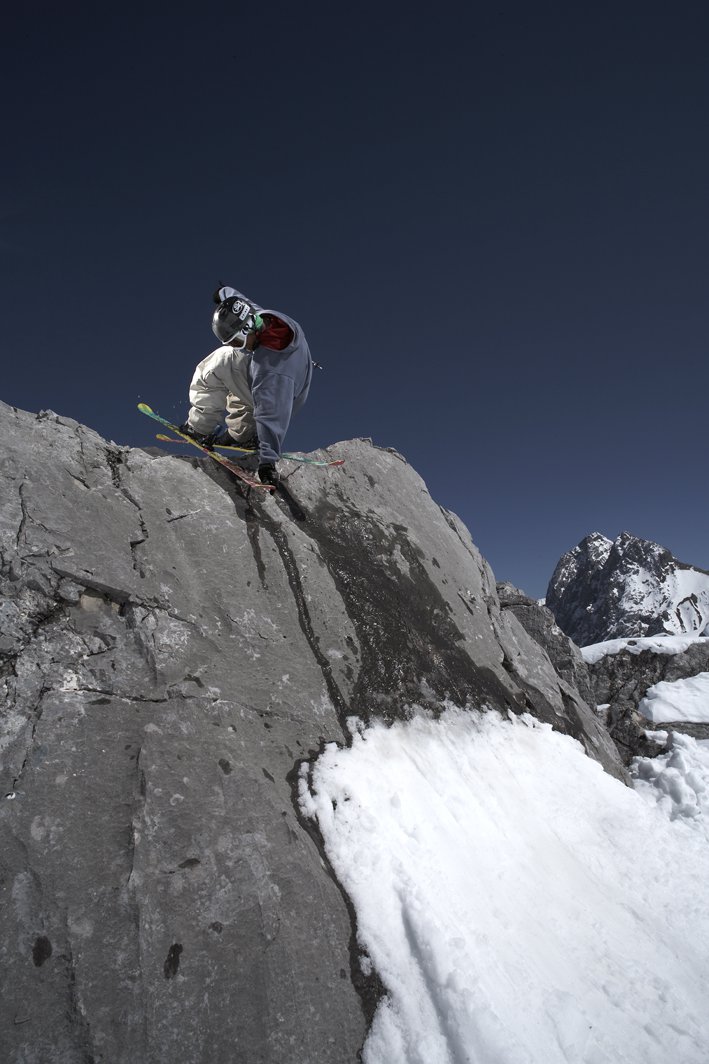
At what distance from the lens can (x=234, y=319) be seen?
269 inches

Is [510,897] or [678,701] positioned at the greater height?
[678,701]

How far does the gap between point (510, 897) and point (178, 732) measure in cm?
347

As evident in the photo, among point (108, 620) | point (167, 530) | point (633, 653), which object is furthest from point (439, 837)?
point (633, 653)

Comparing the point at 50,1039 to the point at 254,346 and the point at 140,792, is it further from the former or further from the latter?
the point at 254,346

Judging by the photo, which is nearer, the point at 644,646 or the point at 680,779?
the point at 680,779

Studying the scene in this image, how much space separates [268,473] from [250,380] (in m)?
1.58

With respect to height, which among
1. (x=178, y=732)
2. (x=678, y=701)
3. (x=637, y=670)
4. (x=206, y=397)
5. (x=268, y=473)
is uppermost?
(x=206, y=397)

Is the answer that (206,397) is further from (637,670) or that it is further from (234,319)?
(637,670)

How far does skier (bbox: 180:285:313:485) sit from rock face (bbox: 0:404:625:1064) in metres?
0.97

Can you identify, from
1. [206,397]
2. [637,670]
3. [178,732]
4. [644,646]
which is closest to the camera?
[178,732]

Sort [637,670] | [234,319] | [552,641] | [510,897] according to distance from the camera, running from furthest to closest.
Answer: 1. [637,670]
2. [552,641]
3. [234,319]
4. [510,897]

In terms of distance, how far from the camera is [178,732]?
4484mm

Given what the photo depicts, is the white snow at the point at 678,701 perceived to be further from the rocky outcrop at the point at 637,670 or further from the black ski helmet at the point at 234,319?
the black ski helmet at the point at 234,319

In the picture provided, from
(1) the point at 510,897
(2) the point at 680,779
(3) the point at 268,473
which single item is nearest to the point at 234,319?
(3) the point at 268,473
